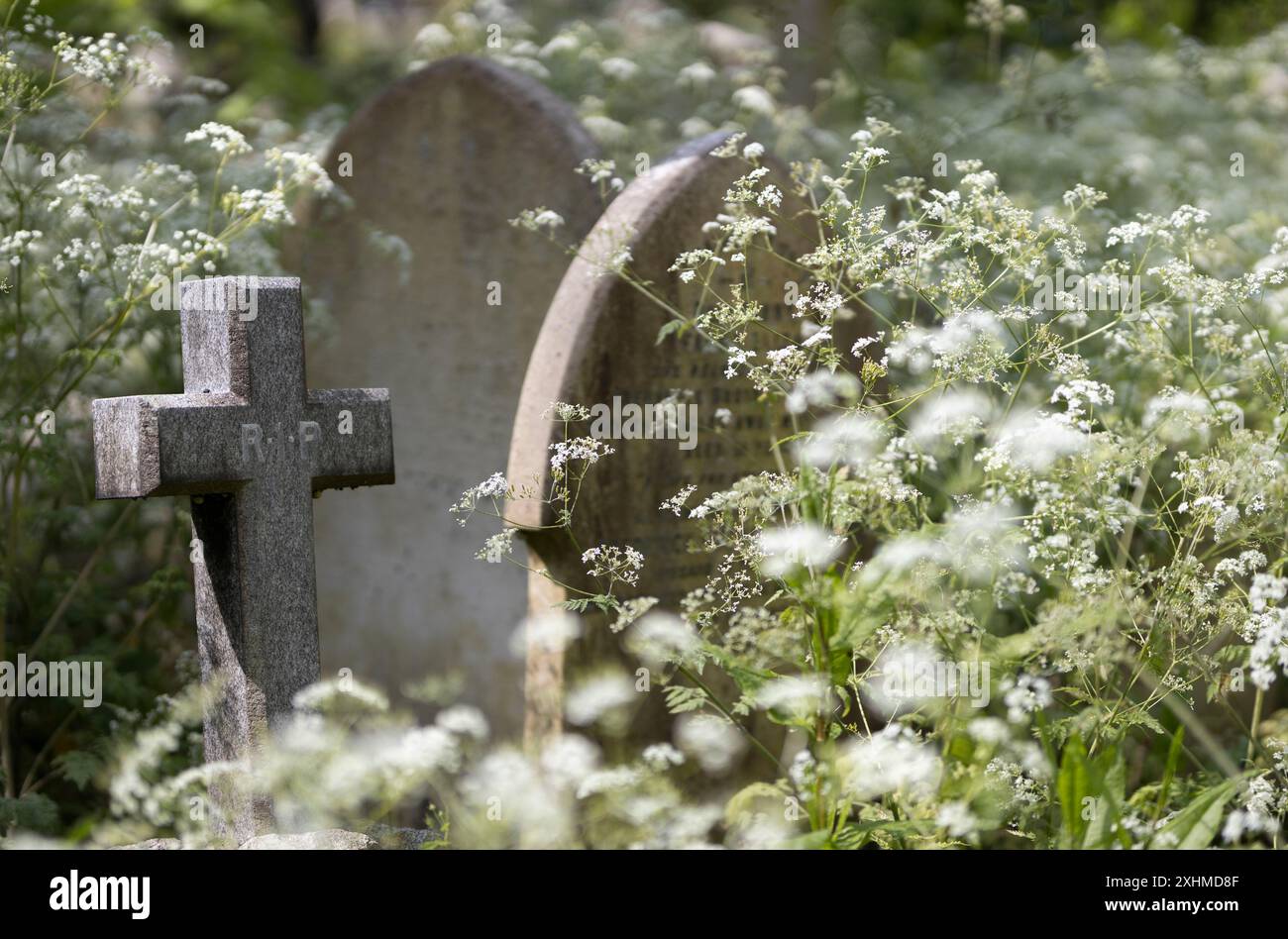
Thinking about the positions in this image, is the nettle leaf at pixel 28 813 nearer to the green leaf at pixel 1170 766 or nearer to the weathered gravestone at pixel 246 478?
the weathered gravestone at pixel 246 478

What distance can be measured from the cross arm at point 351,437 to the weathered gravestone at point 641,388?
49 cm

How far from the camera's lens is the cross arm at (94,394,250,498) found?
263 cm

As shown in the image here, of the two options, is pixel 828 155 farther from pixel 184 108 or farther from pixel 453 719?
pixel 453 719

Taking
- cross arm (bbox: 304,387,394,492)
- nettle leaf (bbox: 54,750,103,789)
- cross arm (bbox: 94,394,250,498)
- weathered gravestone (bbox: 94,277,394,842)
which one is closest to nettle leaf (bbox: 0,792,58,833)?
nettle leaf (bbox: 54,750,103,789)

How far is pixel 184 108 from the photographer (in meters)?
4.86

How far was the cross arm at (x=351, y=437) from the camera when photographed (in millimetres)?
2836

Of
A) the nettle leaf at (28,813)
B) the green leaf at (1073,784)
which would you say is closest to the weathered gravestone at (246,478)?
the nettle leaf at (28,813)

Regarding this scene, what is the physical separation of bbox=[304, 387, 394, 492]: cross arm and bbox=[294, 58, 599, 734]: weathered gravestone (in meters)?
1.52

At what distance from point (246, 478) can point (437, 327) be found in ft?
6.96

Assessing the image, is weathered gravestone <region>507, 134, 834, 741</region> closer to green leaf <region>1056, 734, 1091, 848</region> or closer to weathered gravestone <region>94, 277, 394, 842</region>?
weathered gravestone <region>94, 277, 394, 842</region>

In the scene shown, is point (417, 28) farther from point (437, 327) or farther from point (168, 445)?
point (168, 445)

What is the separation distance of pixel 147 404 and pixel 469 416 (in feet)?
7.05
